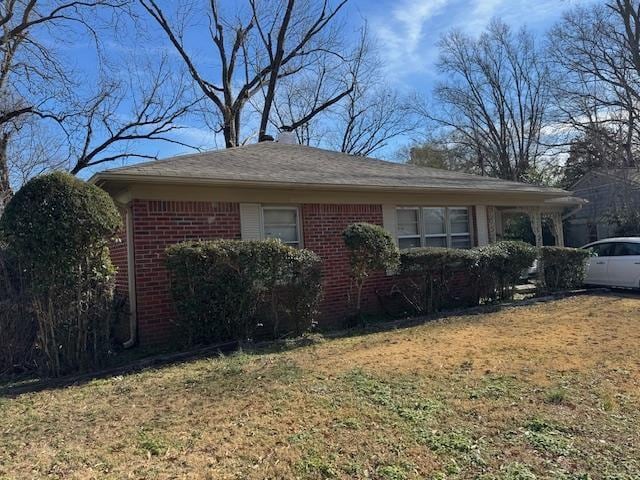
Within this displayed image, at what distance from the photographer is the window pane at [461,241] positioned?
11906mm

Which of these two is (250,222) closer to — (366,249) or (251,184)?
(251,184)

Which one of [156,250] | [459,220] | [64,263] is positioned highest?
[459,220]

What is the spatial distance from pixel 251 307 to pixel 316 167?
4.40m

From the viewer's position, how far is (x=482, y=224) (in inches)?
482

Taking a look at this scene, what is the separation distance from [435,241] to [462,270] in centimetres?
151

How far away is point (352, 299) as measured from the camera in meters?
9.84

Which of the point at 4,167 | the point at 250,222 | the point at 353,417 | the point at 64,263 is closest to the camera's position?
the point at 353,417

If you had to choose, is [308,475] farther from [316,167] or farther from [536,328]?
[316,167]

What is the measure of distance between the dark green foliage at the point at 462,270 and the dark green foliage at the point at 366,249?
86 cm

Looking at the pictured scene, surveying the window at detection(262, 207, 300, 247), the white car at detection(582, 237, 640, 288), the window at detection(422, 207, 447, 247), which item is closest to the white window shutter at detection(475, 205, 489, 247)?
the window at detection(422, 207, 447, 247)

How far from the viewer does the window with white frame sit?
11.2 metres

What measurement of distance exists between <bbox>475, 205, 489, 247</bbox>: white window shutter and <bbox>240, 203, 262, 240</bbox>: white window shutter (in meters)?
5.85

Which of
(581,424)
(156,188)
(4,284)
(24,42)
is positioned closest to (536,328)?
(581,424)

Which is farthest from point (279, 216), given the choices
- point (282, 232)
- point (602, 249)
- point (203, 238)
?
point (602, 249)
